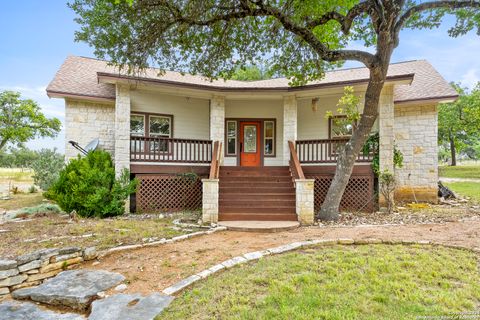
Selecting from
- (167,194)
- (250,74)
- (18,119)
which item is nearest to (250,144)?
→ (167,194)

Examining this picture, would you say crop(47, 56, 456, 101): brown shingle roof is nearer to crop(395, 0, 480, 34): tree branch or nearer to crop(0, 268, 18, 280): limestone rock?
crop(395, 0, 480, 34): tree branch

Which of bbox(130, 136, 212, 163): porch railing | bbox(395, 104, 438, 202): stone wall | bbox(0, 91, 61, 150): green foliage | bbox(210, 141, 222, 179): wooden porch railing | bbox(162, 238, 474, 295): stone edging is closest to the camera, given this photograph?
bbox(162, 238, 474, 295): stone edging

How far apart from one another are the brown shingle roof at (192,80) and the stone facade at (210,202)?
365 centimetres

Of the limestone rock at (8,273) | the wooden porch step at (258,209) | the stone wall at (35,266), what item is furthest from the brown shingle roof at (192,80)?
the limestone rock at (8,273)

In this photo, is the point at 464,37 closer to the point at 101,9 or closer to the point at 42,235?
the point at 101,9

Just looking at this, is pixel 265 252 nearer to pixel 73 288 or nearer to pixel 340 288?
pixel 340 288

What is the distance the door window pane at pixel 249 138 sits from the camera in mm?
12336

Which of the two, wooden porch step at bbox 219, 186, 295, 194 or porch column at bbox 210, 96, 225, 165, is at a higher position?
porch column at bbox 210, 96, 225, 165

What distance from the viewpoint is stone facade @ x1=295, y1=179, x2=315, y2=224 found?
24.4 feet

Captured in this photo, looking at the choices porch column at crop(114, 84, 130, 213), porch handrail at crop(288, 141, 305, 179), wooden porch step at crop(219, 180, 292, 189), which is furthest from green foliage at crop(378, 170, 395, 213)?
porch column at crop(114, 84, 130, 213)

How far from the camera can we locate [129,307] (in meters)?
3.05

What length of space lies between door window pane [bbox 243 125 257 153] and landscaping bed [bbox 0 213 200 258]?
542 centimetres

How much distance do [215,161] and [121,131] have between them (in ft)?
10.7

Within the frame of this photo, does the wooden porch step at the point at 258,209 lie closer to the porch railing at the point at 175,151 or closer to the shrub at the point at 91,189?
the porch railing at the point at 175,151
